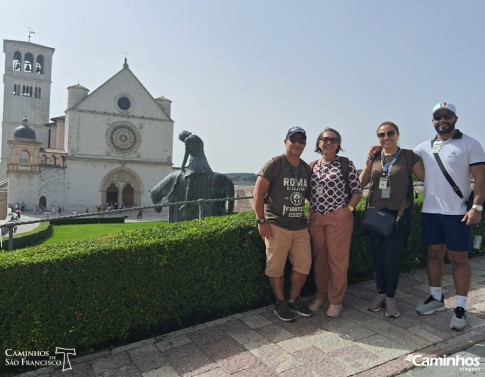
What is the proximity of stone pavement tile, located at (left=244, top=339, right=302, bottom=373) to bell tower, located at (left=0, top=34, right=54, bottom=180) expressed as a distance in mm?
58207

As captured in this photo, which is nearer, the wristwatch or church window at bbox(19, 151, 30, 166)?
the wristwatch

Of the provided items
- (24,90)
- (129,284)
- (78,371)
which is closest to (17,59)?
(24,90)

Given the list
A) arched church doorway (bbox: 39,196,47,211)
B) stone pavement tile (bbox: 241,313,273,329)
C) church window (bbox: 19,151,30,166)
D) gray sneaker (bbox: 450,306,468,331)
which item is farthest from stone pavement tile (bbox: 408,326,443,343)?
church window (bbox: 19,151,30,166)

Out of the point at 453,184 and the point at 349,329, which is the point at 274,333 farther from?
the point at 453,184

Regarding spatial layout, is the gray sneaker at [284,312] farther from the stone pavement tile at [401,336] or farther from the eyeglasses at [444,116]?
the eyeglasses at [444,116]

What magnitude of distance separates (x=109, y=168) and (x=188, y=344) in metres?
40.8

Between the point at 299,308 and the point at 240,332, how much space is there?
721 mm

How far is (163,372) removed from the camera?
10.4 feet

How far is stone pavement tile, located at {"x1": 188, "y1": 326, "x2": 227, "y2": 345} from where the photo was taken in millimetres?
3671

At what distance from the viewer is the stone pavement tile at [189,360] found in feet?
10.3

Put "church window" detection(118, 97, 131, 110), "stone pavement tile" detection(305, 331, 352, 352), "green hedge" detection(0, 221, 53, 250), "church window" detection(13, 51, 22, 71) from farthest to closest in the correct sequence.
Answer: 1. "church window" detection(13, 51, 22, 71)
2. "church window" detection(118, 97, 131, 110)
3. "green hedge" detection(0, 221, 53, 250)
4. "stone pavement tile" detection(305, 331, 352, 352)

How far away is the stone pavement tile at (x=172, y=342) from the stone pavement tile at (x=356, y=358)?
→ 144 centimetres

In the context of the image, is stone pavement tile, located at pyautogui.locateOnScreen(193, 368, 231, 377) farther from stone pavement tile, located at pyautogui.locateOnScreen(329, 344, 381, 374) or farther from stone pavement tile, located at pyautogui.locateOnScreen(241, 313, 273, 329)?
stone pavement tile, located at pyautogui.locateOnScreen(329, 344, 381, 374)

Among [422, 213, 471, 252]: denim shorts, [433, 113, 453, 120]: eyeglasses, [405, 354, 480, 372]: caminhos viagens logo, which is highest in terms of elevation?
[433, 113, 453, 120]: eyeglasses
